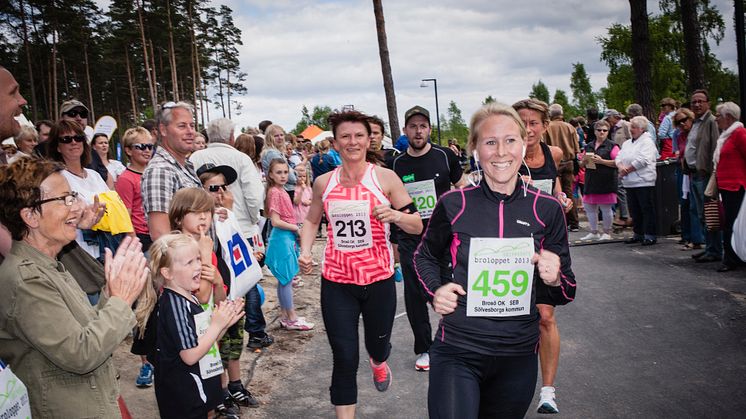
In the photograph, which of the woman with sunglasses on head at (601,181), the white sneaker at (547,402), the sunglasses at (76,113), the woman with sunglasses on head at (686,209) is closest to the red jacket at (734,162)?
the woman with sunglasses on head at (686,209)

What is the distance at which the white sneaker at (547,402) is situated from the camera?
4.43 metres

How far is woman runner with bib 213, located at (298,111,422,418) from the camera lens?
13.7 feet

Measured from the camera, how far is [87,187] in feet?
17.5

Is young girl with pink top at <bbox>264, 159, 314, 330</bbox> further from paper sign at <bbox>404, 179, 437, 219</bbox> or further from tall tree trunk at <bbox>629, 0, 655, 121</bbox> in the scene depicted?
tall tree trunk at <bbox>629, 0, 655, 121</bbox>

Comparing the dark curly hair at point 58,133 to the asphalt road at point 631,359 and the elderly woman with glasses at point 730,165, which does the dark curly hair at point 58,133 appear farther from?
the elderly woman with glasses at point 730,165

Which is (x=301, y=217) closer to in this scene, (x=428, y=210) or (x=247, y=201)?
(x=247, y=201)

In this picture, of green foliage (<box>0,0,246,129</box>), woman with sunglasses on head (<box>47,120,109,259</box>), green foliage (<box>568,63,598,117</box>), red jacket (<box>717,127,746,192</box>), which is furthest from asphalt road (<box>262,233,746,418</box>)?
green foliage (<box>568,63,598,117</box>)

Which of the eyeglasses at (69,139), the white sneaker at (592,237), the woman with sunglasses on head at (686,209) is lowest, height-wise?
the white sneaker at (592,237)

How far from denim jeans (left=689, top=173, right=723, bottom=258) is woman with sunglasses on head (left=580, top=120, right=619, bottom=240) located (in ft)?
5.23

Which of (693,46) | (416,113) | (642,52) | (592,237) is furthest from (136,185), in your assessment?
(642,52)

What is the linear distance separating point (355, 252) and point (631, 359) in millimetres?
3038

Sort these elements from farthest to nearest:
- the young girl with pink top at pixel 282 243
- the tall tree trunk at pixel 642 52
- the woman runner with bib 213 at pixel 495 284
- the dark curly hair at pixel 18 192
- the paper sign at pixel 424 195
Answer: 1. the tall tree trunk at pixel 642 52
2. the young girl with pink top at pixel 282 243
3. the paper sign at pixel 424 195
4. the woman runner with bib 213 at pixel 495 284
5. the dark curly hair at pixel 18 192

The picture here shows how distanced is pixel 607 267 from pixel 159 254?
25.0 feet

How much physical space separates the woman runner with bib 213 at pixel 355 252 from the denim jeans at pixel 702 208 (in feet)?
21.7
